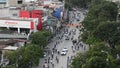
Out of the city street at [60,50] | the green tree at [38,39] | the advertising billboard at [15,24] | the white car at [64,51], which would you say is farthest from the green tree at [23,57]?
the advertising billboard at [15,24]

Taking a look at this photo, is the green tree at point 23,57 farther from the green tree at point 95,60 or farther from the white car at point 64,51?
the white car at point 64,51

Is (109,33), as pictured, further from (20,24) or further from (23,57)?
(23,57)

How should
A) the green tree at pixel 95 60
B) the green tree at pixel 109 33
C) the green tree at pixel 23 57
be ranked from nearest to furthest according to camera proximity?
the green tree at pixel 95 60
the green tree at pixel 23 57
the green tree at pixel 109 33

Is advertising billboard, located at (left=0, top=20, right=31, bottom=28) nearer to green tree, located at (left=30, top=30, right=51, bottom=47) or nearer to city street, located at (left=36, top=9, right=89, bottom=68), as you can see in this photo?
city street, located at (left=36, top=9, right=89, bottom=68)

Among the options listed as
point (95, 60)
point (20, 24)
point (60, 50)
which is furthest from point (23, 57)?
point (20, 24)

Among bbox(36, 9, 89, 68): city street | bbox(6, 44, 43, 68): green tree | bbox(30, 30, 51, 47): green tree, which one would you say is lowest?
bbox(36, 9, 89, 68): city street

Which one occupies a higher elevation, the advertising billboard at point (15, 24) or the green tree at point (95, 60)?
the green tree at point (95, 60)

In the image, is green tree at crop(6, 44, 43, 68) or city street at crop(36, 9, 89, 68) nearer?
green tree at crop(6, 44, 43, 68)

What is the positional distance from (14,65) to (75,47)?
17.9 m

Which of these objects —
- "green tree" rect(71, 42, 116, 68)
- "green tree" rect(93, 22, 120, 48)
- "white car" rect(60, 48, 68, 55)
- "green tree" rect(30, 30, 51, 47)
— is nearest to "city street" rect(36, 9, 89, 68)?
"white car" rect(60, 48, 68, 55)

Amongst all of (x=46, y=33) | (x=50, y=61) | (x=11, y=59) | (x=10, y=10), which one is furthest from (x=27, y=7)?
(x=11, y=59)

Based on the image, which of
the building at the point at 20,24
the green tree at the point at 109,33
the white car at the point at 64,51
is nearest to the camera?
the green tree at the point at 109,33

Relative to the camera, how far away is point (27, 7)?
6862cm

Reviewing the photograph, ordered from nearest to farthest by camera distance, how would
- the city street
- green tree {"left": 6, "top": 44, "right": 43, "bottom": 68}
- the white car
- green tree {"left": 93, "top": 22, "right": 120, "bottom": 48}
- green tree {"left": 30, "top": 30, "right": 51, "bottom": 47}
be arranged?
green tree {"left": 6, "top": 44, "right": 43, "bottom": 68}
the city street
green tree {"left": 93, "top": 22, "right": 120, "bottom": 48}
green tree {"left": 30, "top": 30, "right": 51, "bottom": 47}
the white car
